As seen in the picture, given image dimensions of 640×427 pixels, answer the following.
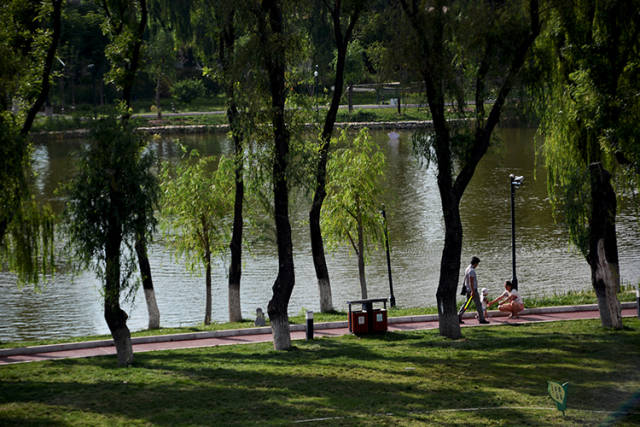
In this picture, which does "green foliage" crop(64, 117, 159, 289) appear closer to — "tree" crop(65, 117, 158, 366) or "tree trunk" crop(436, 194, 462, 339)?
"tree" crop(65, 117, 158, 366)

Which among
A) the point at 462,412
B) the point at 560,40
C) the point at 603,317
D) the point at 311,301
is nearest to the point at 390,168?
the point at 311,301

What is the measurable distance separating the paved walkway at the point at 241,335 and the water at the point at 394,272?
3629mm

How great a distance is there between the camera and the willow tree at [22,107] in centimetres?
Answer: 1490

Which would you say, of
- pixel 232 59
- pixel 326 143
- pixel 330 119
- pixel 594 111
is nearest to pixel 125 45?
pixel 232 59

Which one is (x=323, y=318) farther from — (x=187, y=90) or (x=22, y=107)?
(x=187, y=90)

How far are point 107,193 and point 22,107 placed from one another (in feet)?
16.4

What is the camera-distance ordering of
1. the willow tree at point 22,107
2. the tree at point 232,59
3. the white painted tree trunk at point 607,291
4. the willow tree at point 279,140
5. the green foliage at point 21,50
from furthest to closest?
the white painted tree trunk at point 607,291 < the tree at point 232,59 < the willow tree at point 279,140 < the green foliage at point 21,50 < the willow tree at point 22,107

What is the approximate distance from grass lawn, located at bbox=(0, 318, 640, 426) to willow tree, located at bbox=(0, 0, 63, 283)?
354cm

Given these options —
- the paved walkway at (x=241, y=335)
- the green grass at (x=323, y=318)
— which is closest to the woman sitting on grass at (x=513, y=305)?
the paved walkway at (x=241, y=335)

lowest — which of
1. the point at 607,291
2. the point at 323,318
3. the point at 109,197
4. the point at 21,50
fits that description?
the point at 323,318

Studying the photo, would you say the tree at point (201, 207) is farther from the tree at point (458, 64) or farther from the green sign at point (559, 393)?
the green sign at point (559, 393)

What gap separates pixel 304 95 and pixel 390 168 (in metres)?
36.1

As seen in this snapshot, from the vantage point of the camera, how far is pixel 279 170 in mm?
16422

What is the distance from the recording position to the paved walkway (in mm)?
17508
